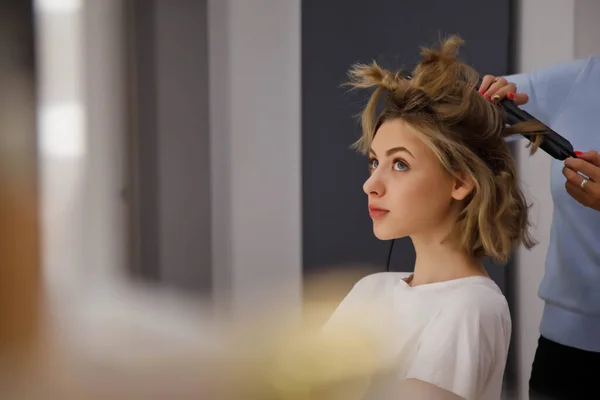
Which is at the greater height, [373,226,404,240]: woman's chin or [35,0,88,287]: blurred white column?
[35,0,88,287]: blurred white column

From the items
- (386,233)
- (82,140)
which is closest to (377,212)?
(386,233)

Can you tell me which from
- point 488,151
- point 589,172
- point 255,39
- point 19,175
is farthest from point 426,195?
point 19,175

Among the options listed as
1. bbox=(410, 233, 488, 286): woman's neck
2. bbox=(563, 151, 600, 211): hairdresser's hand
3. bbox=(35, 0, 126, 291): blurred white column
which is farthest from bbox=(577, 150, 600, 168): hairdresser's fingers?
bbox=(35, 0, 126, 291): blurred white column

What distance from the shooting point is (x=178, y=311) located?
1041mm

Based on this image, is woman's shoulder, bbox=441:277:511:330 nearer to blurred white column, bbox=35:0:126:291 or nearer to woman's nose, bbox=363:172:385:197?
woman's nose, bbox=363:172:385:197

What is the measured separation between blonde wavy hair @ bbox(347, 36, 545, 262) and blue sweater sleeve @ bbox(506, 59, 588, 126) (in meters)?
0.10

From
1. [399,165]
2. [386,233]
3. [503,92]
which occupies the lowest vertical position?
[386,233]

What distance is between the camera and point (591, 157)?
98cm

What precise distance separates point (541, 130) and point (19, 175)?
2.46 ft

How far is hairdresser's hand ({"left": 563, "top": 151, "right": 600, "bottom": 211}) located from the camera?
3.20ft

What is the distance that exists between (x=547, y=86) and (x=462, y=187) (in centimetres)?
26

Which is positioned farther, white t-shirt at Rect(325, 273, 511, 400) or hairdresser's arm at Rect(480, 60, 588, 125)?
hairdresser's arm at Rect(480, 60, 588, 125)

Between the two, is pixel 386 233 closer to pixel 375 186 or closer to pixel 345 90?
pixel 375 186

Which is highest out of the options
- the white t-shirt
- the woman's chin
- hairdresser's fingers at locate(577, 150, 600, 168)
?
hairdresser's fingers at locate(577, 150, 600, 168)
